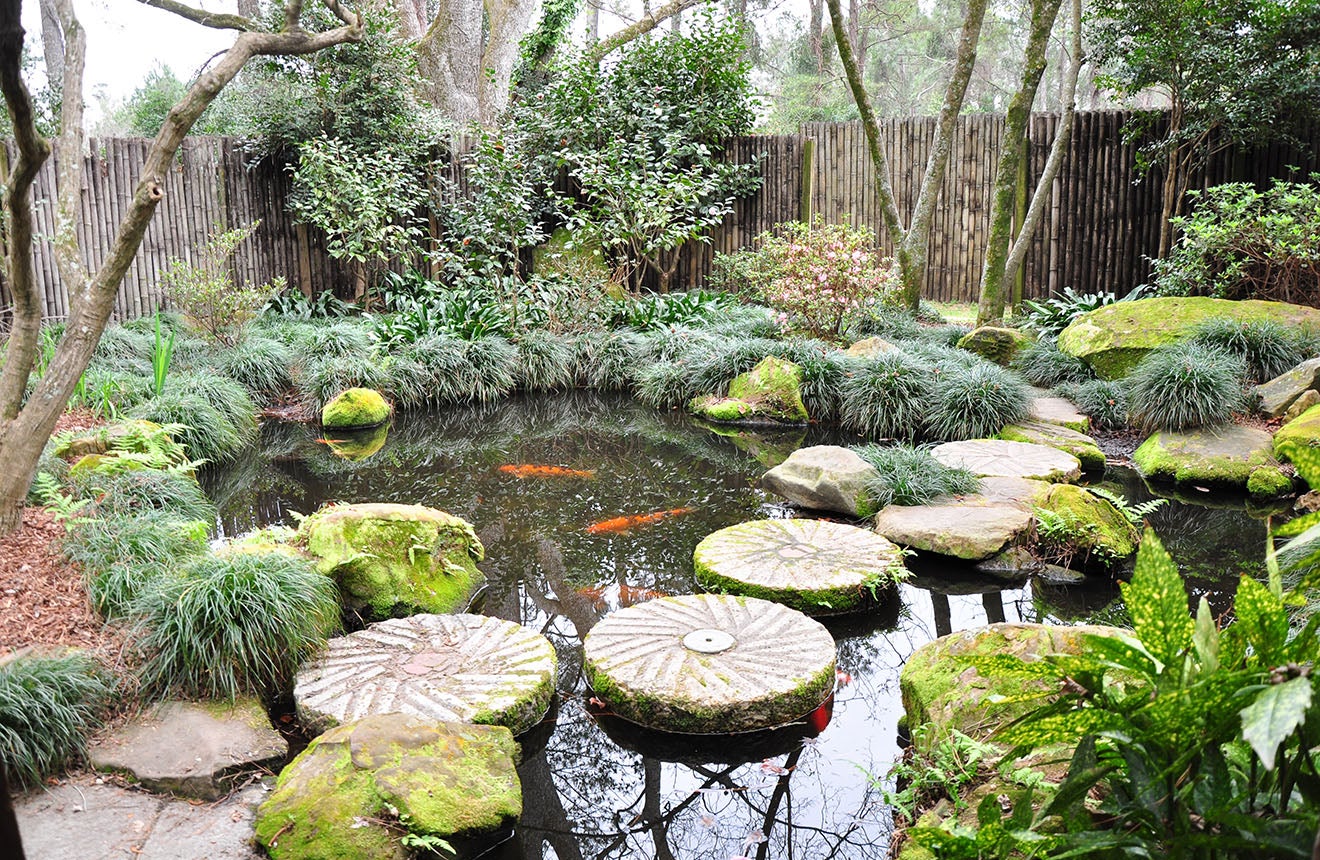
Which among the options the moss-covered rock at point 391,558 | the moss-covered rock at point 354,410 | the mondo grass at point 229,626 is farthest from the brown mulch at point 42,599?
the moss-covered rock at point 354,410

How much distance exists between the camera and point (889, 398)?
6734mm

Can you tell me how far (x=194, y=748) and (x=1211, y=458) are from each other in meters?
5.46

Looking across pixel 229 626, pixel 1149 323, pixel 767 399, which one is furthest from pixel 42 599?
pixel 1149 323

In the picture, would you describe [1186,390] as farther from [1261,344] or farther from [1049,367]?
[1049,367]

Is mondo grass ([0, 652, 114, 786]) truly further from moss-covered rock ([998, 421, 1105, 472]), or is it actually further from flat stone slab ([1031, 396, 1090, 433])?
flat stone slab ([1031, 396, 1090, 433])

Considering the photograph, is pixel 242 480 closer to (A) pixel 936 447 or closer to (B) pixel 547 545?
(B) pixel 547 545

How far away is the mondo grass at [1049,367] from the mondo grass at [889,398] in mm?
1199

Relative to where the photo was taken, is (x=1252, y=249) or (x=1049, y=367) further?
(x=1252, y=249)

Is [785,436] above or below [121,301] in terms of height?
below

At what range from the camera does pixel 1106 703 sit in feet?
4.44

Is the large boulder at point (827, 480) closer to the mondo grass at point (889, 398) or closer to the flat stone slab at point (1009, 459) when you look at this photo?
the flat stone slab at point (1009, 459)

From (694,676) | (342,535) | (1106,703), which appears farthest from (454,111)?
(1106,703)

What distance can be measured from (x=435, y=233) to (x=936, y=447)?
7.14 metres

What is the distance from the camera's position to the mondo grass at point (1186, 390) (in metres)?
5.82
